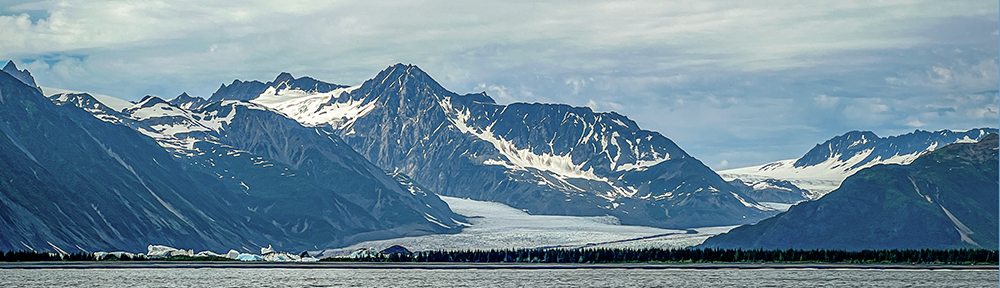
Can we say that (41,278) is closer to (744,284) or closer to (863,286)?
(744,284)

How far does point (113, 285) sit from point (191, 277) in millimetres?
21535

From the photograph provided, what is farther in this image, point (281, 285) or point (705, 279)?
point (705, 279)

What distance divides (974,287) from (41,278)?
131723 mm

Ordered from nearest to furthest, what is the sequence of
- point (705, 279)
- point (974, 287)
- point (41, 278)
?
1. point (974, 287)
2. point (41, 278)
3. point (705, 279)


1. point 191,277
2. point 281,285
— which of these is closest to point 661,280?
point 281,285

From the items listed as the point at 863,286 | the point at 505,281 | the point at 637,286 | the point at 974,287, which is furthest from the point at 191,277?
the point at 974,287

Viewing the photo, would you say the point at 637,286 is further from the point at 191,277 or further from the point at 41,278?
the point at 41,278

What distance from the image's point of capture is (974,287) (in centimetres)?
17225

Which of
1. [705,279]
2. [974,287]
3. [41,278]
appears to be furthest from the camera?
[705,279]

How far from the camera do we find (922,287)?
176m

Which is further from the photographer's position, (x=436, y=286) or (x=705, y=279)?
(x=705, y=279)

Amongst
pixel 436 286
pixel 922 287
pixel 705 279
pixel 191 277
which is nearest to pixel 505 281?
pixel 436 286

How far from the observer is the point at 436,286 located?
181 metres

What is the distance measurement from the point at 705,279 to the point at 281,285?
65.0 meters
